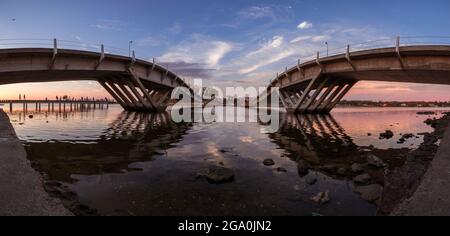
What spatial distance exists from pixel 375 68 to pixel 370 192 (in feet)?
87.2

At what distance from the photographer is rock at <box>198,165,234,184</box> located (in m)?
9.23

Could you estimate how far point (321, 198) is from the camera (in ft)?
25.1

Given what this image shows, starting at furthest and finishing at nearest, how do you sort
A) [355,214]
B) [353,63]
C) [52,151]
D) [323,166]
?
[353,63] < [52,151] < [323,166] < [355,214]

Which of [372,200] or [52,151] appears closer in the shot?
[372,200]

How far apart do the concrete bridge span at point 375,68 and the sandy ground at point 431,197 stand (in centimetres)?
2066

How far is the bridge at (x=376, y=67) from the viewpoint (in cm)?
2522

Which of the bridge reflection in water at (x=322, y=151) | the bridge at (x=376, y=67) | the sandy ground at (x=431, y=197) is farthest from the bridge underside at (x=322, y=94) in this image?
the sandy ground at (x=431, y=197)

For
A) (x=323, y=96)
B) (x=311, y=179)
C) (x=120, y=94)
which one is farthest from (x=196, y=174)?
(x=120, y=94)

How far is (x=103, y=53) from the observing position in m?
34.3

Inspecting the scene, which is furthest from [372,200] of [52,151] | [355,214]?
[52,151]

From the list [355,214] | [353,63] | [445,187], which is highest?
[353,63]

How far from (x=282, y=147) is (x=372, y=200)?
8.36 meters

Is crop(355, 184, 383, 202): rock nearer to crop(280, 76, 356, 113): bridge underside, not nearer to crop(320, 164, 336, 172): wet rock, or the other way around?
crop(320, 164, 336, 172): wet rock
